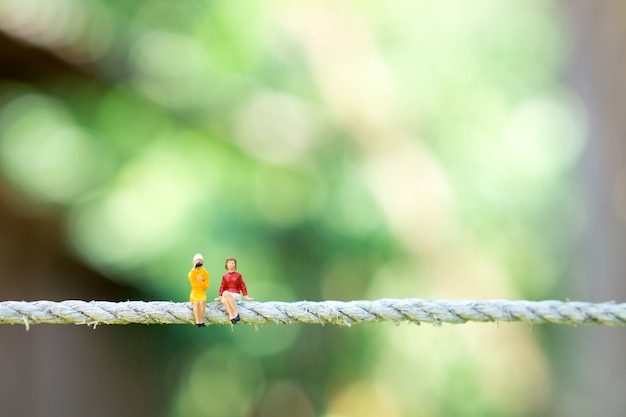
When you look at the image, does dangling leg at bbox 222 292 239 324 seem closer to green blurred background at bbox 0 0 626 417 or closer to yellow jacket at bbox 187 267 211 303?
yellow jacket at bbox 187 267 211 303

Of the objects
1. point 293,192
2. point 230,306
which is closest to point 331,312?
point 230,306

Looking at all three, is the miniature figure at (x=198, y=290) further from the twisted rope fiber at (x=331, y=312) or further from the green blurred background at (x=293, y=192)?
the green blurred background at (x=293, y=192)

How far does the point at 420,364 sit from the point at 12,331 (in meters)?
1.66

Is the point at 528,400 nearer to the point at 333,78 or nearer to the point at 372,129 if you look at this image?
the point at 372,129

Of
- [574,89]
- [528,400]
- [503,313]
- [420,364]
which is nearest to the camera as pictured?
[503,313]

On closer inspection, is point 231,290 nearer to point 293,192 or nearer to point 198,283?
point 198,283

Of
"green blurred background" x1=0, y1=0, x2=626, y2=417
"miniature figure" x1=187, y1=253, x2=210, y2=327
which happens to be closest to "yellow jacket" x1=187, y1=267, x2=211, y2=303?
"miniature figure" x1=187, y1=253, x2=210, y2=327

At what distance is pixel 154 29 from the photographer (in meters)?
3.18

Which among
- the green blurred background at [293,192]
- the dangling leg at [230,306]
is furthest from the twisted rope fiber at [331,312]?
the green blurred background at [293,192]

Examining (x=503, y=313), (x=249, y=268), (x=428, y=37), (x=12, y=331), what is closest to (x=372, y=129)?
(x=428, y=37)

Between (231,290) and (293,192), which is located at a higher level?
(293,192)

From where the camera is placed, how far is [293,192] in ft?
10.3

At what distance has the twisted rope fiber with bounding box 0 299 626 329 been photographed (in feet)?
2.70

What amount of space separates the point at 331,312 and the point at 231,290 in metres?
0.12
